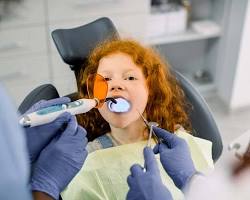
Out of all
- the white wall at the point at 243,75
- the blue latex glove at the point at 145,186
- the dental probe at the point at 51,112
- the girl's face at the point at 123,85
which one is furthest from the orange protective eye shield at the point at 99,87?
the white wall at the point at 243,75

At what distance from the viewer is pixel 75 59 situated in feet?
5.26

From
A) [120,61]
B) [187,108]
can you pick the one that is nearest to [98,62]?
[120,61]

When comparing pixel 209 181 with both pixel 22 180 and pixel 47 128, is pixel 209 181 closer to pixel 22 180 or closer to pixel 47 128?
pixel 22 180

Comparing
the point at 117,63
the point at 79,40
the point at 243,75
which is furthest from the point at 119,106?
the point at 243,75

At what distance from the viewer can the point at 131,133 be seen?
4.88 ft

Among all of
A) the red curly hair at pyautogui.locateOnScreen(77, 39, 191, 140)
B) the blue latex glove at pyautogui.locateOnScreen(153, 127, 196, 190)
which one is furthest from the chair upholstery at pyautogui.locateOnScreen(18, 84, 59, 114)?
the blue latex glove at pyautogui.locateOnScreen(153, 127, 196, 190)

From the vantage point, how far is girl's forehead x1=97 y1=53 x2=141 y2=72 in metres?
1.40

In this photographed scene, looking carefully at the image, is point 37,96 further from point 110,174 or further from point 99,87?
point 110,174

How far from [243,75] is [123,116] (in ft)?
4.91

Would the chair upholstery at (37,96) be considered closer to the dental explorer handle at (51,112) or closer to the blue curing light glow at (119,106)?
the blue curing light glow at (119,106)

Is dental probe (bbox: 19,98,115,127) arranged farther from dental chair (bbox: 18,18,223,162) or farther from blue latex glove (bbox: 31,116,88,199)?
dental chair (bbox: 18,18,223,162)

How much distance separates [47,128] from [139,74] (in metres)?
0.46

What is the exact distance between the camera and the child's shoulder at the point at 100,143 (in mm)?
1474

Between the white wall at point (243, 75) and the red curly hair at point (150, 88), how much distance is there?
3.48ft
